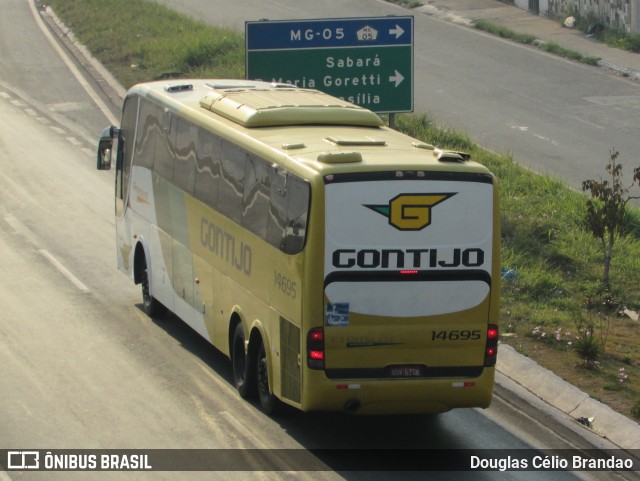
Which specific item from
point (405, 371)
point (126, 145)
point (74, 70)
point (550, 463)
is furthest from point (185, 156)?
point (74, 70)

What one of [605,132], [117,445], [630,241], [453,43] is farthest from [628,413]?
[453,43]

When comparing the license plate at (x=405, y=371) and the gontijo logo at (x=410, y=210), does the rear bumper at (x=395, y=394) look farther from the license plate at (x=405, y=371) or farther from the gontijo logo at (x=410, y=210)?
the gontijo logo at (x=410, y=210)

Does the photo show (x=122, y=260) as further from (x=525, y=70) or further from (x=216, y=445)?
(x=525, y=70)

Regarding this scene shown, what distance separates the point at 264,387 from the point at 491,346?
2554mm

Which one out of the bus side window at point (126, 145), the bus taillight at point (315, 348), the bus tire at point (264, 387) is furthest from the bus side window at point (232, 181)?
the bus side window at point (126, 145)

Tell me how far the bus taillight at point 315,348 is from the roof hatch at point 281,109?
3129mm

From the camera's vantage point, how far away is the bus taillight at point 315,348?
12.0 metres

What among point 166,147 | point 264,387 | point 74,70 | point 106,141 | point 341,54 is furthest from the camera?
point 74,70

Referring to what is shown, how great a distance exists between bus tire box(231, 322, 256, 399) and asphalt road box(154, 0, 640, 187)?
36.3 feet

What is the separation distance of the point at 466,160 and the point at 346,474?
10.5ft

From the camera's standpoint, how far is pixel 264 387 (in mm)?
13594

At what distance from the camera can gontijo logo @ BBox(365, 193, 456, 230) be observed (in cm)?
1207

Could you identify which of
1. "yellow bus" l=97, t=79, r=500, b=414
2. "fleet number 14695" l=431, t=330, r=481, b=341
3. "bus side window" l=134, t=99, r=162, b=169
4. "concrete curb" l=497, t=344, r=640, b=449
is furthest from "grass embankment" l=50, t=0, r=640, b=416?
"bus side window" l=134, t=99, r=162, b=169

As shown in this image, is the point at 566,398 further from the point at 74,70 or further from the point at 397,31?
the point at 74,70
